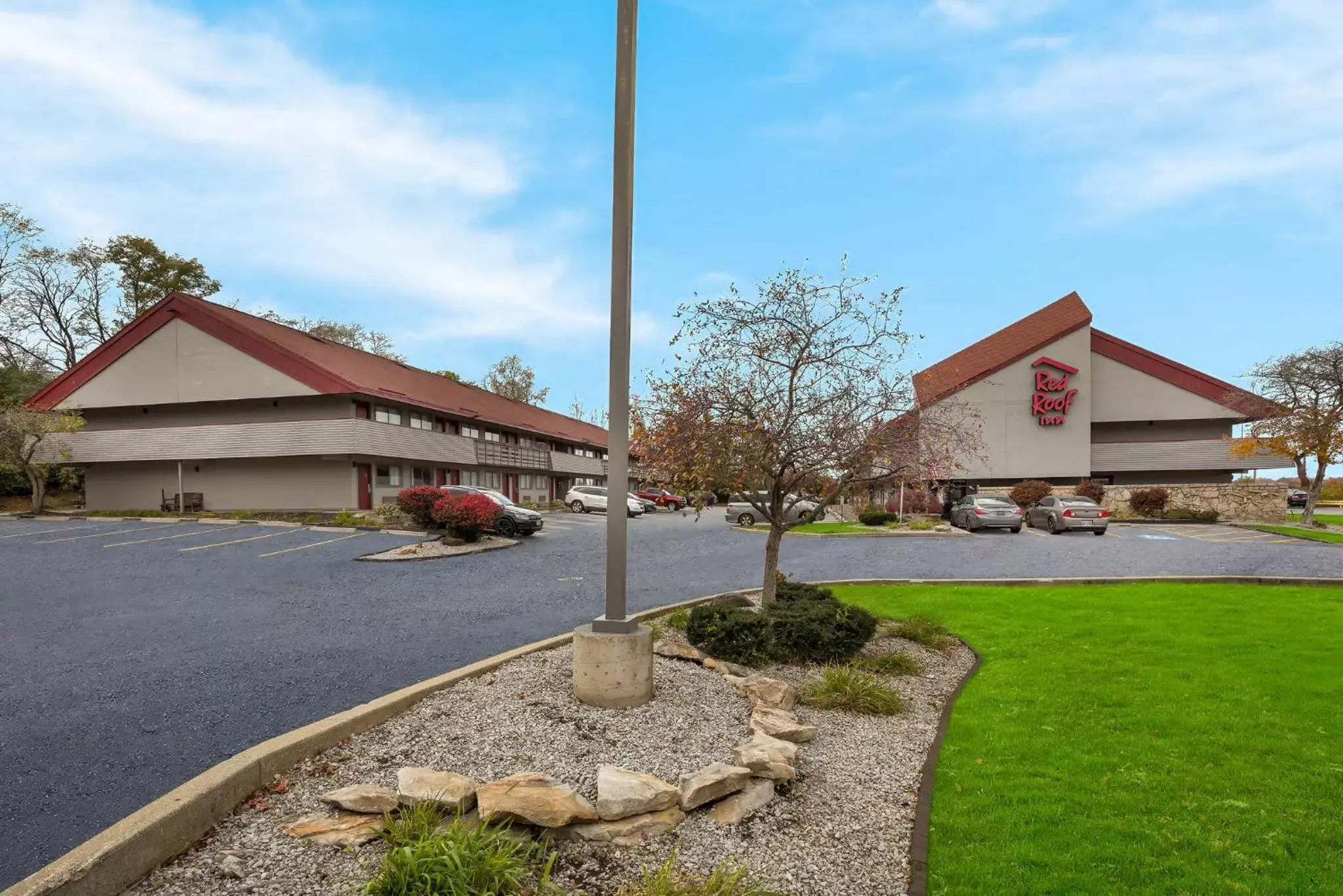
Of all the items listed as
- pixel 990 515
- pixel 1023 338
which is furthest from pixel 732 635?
pixel 1023 338

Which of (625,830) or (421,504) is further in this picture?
(421,504)

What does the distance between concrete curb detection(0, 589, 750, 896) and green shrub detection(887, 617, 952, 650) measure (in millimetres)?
6092

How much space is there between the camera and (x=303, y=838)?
11.9 feet

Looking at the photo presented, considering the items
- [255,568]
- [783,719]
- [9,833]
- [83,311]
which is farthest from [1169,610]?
[83,311]

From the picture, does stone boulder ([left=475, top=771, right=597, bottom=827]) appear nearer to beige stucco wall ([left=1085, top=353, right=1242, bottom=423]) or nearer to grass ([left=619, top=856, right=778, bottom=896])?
grass ([left=619, top=856, right=778, bottom=896])

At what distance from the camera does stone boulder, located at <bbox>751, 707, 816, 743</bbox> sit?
520cm

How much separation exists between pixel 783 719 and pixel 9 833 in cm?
474

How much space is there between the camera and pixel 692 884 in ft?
11.0

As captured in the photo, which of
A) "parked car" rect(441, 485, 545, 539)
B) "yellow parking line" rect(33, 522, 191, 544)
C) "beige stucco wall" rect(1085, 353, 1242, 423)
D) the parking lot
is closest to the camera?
the parking lot

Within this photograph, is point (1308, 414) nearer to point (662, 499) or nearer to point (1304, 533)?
point (1304, 533)

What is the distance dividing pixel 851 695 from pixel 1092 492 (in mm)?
34850

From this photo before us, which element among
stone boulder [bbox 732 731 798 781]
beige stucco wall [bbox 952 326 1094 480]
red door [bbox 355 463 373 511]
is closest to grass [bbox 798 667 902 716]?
stone boulder [bbox 732 731 798 781]

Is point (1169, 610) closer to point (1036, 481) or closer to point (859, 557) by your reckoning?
point (859, 557)

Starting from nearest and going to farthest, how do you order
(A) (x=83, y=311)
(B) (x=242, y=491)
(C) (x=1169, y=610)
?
(C) (x=1169, y=610), (B) (x=242, y=491), (A) (x=83, y=311)
